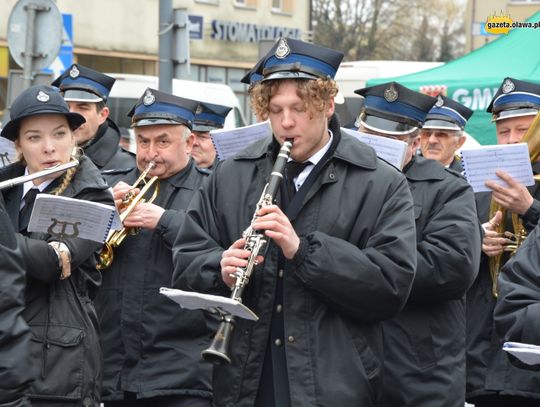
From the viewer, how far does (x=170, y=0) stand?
50.6 ft

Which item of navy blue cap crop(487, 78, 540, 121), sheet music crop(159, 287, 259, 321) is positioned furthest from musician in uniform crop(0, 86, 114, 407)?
navy blue cap crop(487, 78, 540, 121)

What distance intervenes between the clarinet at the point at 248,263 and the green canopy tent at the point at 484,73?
9.57 meters

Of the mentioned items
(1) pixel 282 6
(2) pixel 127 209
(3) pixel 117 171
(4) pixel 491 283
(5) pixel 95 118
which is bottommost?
(4) pixel 491 283

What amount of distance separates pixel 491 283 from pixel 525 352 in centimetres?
296

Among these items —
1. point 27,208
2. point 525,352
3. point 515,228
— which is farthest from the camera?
point 515,228

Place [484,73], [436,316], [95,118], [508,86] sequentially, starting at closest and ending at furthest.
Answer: [436,316]
[508,86]
[95,118]
[484,73]

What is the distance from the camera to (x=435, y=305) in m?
6.14

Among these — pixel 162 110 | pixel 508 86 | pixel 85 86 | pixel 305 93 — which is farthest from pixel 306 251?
pixel 85 86

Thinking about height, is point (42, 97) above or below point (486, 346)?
above

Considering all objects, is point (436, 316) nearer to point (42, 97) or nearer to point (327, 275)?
point (327, 275)

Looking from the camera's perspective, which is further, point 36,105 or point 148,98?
point 148,98

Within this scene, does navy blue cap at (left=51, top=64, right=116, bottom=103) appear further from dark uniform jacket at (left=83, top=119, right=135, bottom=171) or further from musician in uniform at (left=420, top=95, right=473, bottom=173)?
musician in uniform at (left=420, top=95, right=473, bottom=173)

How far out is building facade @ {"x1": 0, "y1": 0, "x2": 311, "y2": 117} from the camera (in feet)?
109

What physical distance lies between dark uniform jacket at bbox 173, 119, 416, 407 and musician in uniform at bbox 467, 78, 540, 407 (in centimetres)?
183
